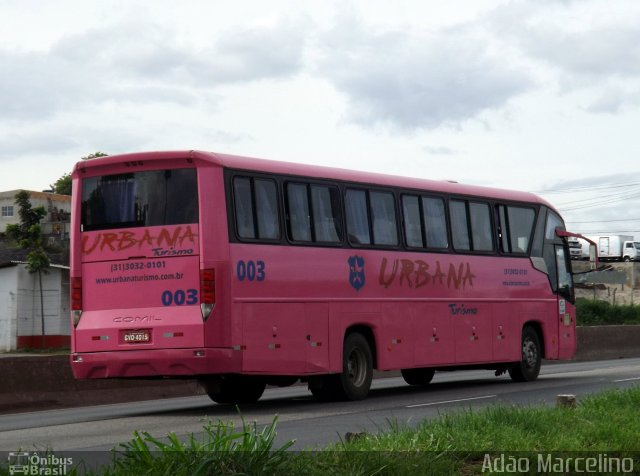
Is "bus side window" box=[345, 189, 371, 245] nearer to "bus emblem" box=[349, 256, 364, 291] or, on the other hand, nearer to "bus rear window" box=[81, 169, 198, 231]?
"bus emblem" box=[349, 256, 364, 291]

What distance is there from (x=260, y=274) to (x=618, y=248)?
77.6 metres

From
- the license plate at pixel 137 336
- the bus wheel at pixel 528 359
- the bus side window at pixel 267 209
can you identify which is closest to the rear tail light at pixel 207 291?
the license plate at pixel 137 336

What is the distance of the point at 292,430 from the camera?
13891 mm

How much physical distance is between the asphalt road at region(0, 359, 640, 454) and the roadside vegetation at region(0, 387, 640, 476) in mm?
1056

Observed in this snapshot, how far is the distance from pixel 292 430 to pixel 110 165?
544cm

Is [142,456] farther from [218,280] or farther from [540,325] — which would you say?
[540,325]

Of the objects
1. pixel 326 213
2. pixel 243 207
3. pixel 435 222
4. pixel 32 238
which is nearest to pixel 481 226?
pixel 435 222

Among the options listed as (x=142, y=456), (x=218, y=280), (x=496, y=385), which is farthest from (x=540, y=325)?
(x=142, y=456)

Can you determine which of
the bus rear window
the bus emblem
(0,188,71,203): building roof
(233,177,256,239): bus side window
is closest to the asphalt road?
the bus emblem

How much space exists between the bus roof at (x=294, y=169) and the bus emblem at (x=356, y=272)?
1209 mm

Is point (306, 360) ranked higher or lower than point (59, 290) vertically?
lower

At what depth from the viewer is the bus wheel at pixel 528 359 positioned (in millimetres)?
23656

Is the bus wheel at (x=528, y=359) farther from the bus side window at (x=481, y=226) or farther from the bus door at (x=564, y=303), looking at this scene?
the bus side window at (x=481, y=226)

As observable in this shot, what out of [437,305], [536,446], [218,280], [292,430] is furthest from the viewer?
[437,305]
